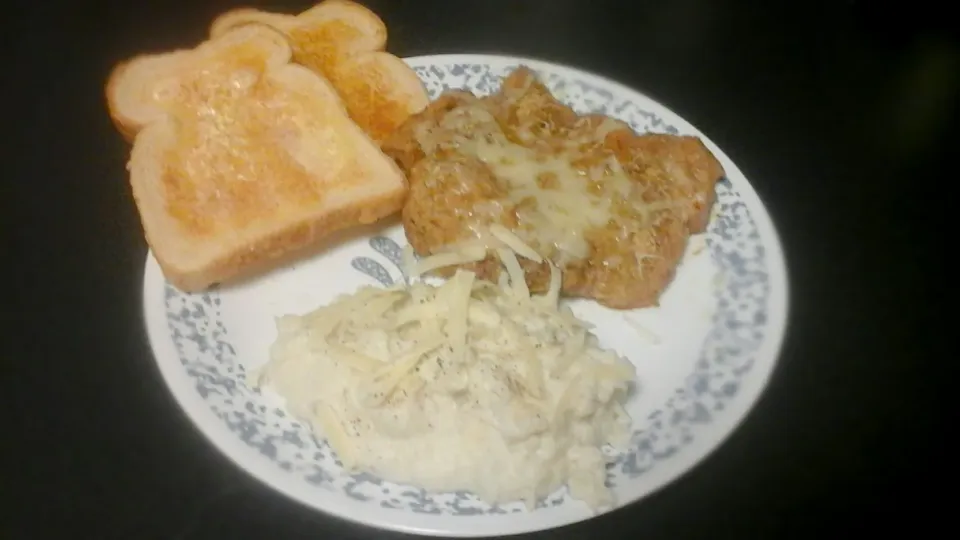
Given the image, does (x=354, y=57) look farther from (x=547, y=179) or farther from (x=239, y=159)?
(x=547, y=179)

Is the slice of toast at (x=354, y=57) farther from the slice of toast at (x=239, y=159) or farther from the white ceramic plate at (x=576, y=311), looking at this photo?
the white ceramic plate at (x=576, y=311)

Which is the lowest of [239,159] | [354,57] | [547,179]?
[239,159]

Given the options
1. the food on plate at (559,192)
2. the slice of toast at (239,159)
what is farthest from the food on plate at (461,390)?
the slice of toast at (239,159)

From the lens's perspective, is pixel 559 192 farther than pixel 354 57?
No

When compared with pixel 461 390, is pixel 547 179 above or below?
above

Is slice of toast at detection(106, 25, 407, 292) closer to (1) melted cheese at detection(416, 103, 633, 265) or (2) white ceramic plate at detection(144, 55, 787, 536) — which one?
(2) white ceramic plate at detection(144, 55, 787, 536)

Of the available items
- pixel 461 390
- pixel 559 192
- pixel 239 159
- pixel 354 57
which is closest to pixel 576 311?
pixel 559 192

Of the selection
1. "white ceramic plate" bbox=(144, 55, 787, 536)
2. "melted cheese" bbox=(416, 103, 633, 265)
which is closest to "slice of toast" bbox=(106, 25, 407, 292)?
"white ceramic plate" bbox=(144, 55, 787, 536)
